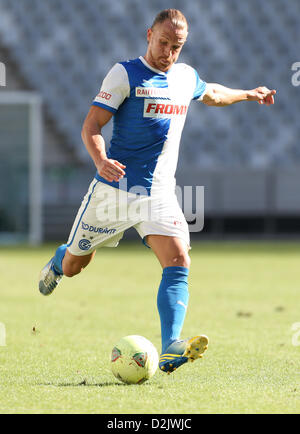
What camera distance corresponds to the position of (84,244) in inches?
220

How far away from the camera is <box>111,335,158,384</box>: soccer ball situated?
4.62 meters

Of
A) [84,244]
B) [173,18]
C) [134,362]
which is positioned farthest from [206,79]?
[134,362]

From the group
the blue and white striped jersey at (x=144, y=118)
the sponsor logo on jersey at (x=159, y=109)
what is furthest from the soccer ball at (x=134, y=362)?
the sponsor logo on jersey at (x=159, y=109)

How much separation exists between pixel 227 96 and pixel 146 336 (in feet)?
6.28

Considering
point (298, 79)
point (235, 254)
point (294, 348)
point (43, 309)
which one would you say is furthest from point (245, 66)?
point (294, 348)

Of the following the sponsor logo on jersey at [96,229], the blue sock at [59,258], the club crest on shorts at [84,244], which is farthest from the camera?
the blue sock at [59,258]

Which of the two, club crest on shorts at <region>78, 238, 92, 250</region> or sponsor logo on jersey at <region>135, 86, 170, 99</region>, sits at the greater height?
sponsor logo on jersey at <region>135, 86, 170, 99</region>

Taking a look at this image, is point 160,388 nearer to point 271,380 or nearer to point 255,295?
point 271,380

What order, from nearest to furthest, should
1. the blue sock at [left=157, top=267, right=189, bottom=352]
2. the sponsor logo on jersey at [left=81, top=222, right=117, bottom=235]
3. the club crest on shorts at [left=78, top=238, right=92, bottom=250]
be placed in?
1. the blue sock at [left=157, top=267, right=189, bottom=352]
2. the sponsor logo on jersey at [left=81, top=222, right=117, bottom=235]
3. the club crest on shorts at [left=78, top=238, right=92, bottom=250]

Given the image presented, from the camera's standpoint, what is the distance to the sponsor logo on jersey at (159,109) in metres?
5.15

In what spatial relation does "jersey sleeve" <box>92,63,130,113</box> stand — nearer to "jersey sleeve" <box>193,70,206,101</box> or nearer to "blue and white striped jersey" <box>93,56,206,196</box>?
"blue and white striped jersey" <box>93,56,206,196</box>

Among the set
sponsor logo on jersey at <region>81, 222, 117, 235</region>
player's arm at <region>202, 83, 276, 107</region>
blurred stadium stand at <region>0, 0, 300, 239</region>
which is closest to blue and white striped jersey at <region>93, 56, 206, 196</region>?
sponsor logo on jersey at <region>81, 222, 117, 235</region>

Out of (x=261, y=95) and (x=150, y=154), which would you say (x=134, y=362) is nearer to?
(x=150, y=154)

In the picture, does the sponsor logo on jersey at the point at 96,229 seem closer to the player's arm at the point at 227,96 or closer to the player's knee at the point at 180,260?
the player's knee at the point at 180,260
